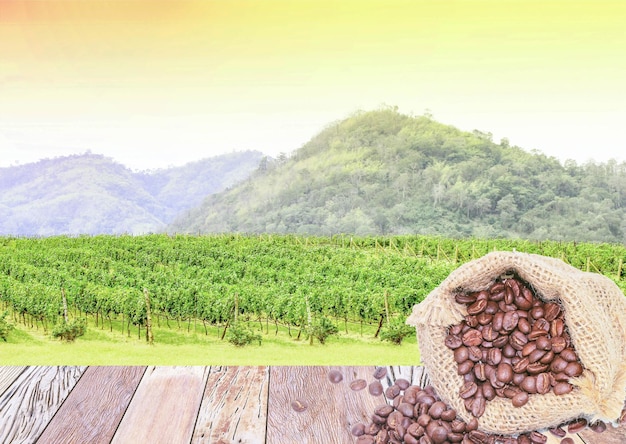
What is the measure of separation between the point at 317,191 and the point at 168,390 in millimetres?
3386

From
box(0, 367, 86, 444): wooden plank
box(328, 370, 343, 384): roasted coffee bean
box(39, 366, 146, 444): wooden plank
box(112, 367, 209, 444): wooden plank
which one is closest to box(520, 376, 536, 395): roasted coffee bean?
box(328, 370, 343, 384): roasted coffee bean

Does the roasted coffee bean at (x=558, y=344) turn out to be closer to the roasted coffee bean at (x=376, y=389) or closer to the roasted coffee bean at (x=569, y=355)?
the roasted coffee bean at (x=569, y=355)

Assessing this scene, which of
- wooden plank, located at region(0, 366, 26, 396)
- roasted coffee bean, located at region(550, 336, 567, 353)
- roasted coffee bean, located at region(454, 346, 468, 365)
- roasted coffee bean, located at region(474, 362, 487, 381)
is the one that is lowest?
wooden plank, located at region(0, 366, 26, 396)

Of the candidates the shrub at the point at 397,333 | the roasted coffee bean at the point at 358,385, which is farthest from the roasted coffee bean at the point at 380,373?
the shrub at the point at 397,333

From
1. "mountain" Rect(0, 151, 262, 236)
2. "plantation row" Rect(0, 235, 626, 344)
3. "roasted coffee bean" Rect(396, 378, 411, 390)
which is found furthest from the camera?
"mountain" Rect(0, 151, 262, 236)

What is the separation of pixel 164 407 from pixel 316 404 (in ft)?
1.94

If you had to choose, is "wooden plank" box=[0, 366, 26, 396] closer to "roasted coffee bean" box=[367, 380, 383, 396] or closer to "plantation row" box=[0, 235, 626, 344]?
"plantation row" box=[0, 235, 626, 344]

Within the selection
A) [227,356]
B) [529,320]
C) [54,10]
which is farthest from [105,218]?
[529,320]

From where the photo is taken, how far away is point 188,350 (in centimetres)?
410

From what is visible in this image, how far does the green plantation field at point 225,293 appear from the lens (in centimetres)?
409

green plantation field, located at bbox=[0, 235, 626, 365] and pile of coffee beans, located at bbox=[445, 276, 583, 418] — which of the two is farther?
green plantation field, located at bbox=[0, 235, 626, 365]

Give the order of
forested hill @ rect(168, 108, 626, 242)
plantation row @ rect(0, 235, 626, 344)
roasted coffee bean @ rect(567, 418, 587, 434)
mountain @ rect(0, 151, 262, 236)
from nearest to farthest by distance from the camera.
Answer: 1. roasted coffee bean @ rect(567, 418, 587, 434)
2. plantation row @ rect(0, 235, 626, 344)
3. mountain @ rect(0, 151, 262, 236)
4. forested hill @ rect(168, 108, 626, 242)

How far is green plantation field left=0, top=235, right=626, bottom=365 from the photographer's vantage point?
4094 mm

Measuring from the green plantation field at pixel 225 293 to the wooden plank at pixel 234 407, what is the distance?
110 centimetres
